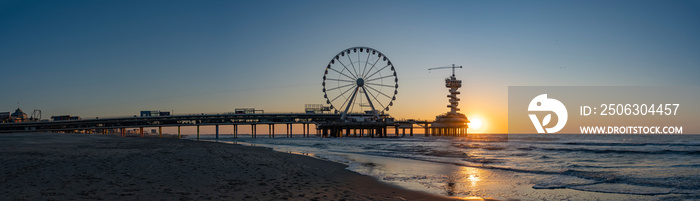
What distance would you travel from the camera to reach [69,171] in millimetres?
12430

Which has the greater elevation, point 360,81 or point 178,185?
point 360,81

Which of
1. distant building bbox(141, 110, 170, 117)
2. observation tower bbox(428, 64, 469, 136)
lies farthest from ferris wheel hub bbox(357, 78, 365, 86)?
distant building bbox(141, 110, 170, 117)

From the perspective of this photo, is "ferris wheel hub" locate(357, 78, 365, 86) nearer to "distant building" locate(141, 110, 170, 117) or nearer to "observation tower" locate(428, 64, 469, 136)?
"observation tower" locate(428, 64, 469, 136)

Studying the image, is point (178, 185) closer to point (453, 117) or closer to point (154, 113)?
point (453, 117)

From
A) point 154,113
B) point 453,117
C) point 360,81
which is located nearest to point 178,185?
point 360,81

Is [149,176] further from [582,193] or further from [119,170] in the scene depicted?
[582,193]

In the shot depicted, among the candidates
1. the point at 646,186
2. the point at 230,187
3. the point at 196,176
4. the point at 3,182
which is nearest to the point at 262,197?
the point at 230,187

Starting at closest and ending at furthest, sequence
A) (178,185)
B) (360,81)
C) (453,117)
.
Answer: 1. (178,185)
2. (360,81)
3. (453,117)

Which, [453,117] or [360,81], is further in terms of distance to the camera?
[453,117]

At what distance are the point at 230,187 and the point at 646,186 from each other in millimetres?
11242

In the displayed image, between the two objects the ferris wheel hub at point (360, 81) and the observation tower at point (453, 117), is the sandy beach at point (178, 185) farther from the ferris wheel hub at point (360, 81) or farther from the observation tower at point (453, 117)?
the observation tower at point (453, 117)

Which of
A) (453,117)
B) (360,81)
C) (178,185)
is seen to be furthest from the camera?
(453,117)

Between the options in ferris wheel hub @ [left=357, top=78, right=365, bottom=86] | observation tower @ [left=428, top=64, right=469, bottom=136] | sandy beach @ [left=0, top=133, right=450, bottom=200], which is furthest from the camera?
observation tower @ [left=428, top=64, right=469, bottom=136]

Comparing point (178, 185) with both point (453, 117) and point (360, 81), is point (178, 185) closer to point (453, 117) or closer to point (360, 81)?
point (360, 81)
